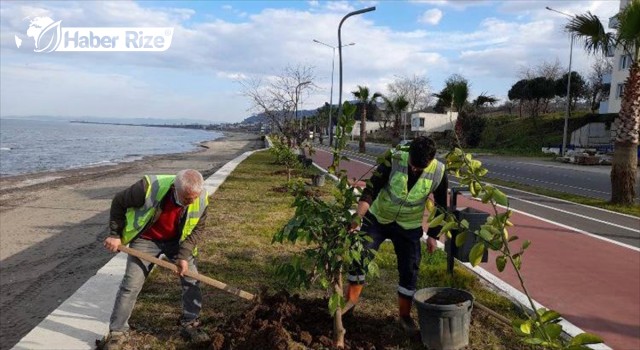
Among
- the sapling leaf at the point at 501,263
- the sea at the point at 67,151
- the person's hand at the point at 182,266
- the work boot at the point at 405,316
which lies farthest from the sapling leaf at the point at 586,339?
the sea at the point at 67,151

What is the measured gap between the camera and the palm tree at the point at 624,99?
1211cm

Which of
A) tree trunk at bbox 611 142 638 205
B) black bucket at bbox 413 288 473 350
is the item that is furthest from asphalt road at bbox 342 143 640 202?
black bucket at bbox 413 288 473 350

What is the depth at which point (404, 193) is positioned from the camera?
4195 millimetres

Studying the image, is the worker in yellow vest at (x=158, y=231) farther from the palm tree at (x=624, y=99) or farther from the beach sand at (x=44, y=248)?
the palm tree at (x=624, y=99)

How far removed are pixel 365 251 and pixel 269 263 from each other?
8.89ft

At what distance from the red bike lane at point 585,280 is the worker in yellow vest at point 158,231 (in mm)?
1544

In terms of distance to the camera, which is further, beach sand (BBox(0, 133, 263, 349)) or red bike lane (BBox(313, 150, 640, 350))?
beach sand (BBox(0, 133, 263, 349))

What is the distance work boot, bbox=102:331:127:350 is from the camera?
386 cm

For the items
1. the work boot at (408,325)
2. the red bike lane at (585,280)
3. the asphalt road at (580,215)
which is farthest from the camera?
the asphalt road at (580,215)

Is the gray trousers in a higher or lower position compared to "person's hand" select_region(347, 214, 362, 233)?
lower

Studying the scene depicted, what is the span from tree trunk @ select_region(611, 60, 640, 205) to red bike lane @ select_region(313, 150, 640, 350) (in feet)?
13.7

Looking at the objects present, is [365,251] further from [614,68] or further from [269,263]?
[614,68]

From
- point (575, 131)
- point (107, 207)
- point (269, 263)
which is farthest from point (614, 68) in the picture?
Answer: point (269, 263)

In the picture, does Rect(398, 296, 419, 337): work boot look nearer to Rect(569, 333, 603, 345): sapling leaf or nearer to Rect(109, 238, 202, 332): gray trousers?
Rect(109, 238, 202, 332): gray trousers
